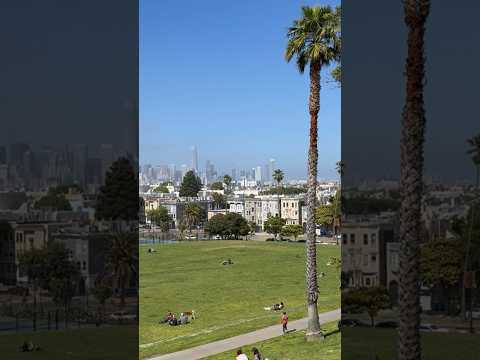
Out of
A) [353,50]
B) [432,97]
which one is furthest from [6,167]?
[432,97]

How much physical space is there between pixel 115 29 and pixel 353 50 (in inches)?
193

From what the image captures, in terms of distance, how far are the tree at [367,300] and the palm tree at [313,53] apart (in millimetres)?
9270

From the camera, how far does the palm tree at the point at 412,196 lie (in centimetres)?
977

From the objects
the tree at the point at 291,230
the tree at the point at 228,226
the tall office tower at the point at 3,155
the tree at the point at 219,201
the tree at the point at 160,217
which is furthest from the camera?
the tree at the point at 219,201

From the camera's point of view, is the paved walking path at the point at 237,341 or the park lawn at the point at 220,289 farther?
the park lawn at the point at 220,289

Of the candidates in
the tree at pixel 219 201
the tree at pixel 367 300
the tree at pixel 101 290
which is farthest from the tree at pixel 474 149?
the tree at pixel 219 201

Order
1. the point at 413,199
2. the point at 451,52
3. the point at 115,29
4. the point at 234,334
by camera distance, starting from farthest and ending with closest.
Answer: the point at 234,334 → the point at 115,29 → the point at 451,52 → the point at 413,199

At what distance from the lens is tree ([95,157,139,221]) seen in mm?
12938

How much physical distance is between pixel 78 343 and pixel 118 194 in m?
3.16

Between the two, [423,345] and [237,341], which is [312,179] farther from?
[423,345]

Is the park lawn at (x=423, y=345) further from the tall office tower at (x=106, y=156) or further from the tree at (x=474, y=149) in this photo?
the tall office tower at (x=106, y=156)

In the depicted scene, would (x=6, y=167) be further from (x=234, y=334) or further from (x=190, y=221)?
(x=190, y=221)

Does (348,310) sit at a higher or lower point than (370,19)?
lower

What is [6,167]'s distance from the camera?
39.5 ft
